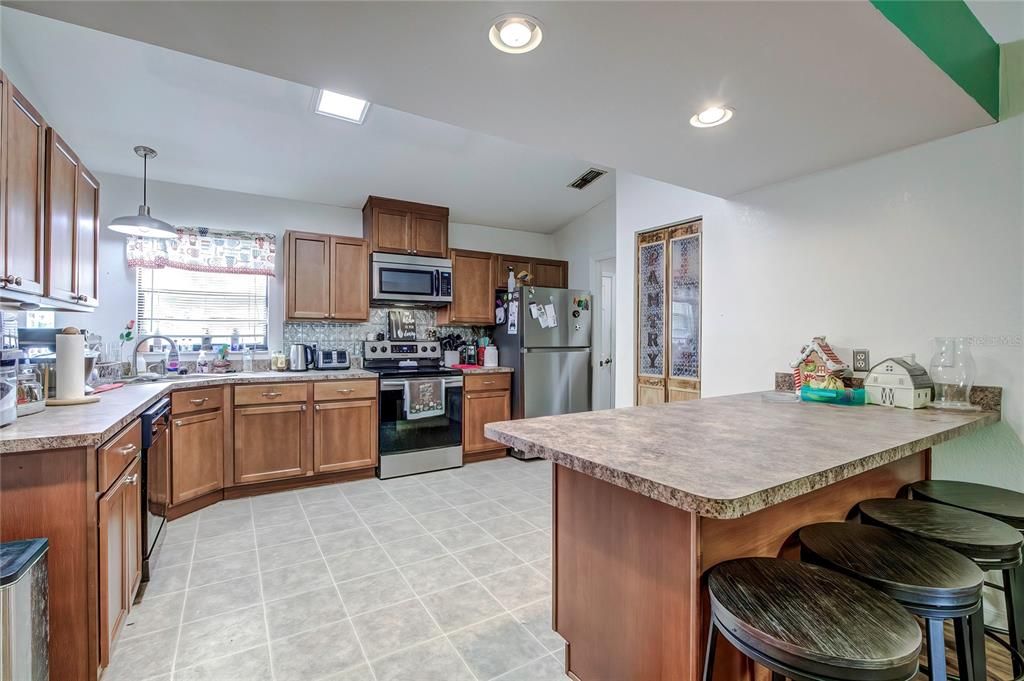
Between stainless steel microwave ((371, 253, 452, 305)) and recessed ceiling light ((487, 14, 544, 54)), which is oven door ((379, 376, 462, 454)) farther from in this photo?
recessed ceiling light ((487, 14, 544, 54))

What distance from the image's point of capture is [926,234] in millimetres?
1949

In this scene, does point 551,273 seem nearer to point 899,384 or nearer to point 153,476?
point 899,384

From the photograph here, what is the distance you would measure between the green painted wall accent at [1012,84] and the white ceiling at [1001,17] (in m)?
0.06

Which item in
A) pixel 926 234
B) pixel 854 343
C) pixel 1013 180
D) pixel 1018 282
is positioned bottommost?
pixel 854 343

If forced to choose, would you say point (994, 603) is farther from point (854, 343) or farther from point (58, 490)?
point (58, 490)

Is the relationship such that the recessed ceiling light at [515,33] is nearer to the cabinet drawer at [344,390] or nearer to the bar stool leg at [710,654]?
the bar stool leg at [710,654]

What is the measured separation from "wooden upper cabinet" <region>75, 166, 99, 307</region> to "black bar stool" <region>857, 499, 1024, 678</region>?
3387 millimetres

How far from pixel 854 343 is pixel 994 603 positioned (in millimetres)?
1177

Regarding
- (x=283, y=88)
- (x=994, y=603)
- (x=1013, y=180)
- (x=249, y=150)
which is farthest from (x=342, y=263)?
(x=994, y=603)

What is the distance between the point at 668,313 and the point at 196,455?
3460 millimetres

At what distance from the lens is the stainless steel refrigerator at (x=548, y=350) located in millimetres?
4328

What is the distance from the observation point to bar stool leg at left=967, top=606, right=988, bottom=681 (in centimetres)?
107

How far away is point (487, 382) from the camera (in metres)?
4.28

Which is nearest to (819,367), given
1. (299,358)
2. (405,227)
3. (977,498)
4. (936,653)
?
(977,498)
